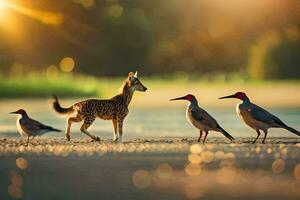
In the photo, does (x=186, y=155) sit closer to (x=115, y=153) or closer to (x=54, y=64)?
(x=115, y=153)

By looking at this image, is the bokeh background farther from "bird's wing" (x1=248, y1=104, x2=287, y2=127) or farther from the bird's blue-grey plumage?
"bird's wing" (x1=248, y1=104, x2=287, y2=127)

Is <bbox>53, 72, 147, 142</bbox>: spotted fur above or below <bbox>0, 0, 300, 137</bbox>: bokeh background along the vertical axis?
below

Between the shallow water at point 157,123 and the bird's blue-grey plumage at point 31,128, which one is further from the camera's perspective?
the shallow water at point 157,123

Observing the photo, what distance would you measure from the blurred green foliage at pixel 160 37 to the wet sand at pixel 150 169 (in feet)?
137

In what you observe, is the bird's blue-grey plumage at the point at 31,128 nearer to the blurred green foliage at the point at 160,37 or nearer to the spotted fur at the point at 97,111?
the spotted fur at the point at 97,111

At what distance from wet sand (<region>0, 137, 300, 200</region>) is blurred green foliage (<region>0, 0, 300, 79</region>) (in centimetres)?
4175

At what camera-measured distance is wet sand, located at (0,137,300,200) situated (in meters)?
10.3

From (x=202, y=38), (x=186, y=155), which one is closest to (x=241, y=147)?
(x=186, y=155)

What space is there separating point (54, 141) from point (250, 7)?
199ft

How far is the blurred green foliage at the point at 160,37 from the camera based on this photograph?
6078 centimetres

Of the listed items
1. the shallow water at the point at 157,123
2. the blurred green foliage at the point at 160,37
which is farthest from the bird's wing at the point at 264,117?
the blurred green foliage at the point at 160,37

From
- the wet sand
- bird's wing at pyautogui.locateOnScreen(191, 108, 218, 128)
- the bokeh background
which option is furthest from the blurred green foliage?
the wet sand

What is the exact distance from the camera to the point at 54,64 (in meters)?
62.4

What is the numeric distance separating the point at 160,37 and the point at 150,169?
57.9 m
